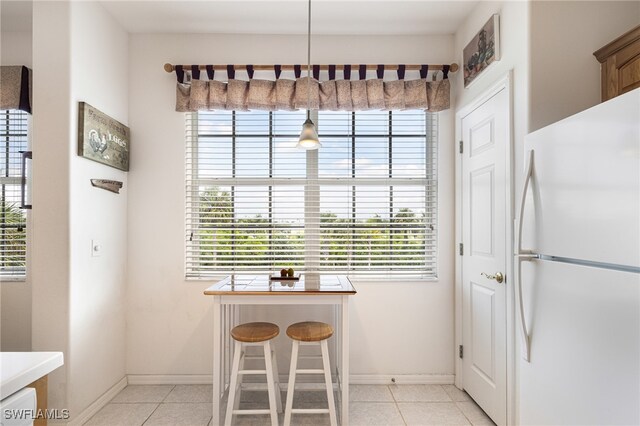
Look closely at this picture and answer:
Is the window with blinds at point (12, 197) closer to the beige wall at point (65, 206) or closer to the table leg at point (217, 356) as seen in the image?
the beige wall at point (65, 206)

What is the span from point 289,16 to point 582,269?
2.56 meters

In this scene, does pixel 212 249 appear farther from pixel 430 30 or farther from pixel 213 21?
pixel 430 30

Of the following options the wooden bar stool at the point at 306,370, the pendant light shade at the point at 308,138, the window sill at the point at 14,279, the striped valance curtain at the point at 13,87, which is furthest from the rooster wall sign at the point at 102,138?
the wooden bar stool at the point at 306,370

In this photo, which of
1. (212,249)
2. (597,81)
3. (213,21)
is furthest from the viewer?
(212,249)

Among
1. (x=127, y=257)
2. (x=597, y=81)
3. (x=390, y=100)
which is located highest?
(x=390, y=100)

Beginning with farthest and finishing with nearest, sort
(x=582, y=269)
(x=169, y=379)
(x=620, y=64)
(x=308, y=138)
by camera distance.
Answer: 1. (x=169, y=379)
2. (x=308, y=138)
3. (x=620, y=64)
4. (x=582, y=269)

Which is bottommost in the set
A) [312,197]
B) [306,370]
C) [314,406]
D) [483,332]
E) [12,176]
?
[314,406]

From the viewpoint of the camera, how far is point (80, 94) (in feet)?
7.34

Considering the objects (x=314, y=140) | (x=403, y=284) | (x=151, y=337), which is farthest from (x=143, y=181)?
(x=403, y=284)

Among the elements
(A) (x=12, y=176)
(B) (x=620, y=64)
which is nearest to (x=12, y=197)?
(A) (x=12, y=176)

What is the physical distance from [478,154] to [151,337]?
9.78 feet

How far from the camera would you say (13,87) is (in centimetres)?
255

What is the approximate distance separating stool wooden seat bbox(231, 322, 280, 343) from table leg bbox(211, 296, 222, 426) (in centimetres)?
10

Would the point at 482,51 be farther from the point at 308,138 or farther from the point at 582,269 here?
the point at 582,269
